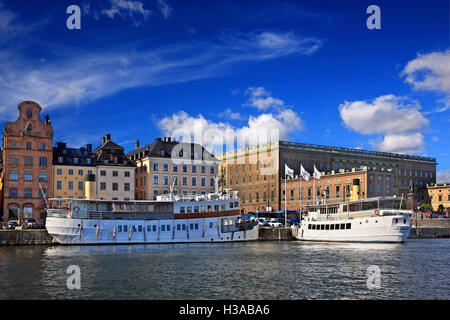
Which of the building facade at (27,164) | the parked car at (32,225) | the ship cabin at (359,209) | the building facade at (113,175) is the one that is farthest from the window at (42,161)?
the ship cabin at (359,209)

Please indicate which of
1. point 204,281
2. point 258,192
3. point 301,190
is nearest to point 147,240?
point 204,281

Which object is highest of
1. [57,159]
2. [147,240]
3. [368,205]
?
[57,159]

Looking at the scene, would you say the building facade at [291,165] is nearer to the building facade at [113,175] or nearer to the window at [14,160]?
the building facade at [113,175]

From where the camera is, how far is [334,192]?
124 metres

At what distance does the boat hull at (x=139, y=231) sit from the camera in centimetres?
7138

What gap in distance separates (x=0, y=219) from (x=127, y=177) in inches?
907

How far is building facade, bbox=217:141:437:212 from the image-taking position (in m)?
136

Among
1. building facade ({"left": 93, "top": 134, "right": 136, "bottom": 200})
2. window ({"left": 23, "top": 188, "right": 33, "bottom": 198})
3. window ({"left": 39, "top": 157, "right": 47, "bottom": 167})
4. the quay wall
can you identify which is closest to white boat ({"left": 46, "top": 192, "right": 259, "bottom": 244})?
the quay wall

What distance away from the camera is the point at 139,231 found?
7556 cm

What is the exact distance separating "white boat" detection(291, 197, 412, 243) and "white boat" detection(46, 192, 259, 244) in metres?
9.81

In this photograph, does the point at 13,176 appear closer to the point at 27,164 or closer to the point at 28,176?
the point at 28,176

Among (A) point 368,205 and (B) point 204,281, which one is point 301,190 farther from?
(B) point 204,281

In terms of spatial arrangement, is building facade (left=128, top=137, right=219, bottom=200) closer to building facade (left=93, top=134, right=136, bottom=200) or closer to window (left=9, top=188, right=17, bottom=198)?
building facade (left=93, top=134, right=136, bottom=200)

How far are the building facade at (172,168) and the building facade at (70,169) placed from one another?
11349mm
